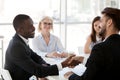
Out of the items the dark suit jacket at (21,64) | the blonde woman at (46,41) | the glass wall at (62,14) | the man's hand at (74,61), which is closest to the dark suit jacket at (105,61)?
the dark suit jacket at (21,64)

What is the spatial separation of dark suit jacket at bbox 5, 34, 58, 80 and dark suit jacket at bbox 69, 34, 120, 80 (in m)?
0.53

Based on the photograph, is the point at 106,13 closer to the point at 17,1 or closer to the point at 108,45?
the point at 108,45

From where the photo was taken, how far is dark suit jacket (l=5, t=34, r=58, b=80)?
233 cm

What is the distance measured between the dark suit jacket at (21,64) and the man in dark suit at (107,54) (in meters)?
0.47

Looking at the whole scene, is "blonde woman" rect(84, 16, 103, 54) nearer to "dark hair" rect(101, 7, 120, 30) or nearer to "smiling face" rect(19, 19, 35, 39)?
"smiling face" rect(19, 19, 35, 39)

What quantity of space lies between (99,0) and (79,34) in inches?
34.8

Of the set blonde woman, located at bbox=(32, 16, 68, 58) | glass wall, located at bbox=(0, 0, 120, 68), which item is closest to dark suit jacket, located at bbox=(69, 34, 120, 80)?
blonde woman, located at bbox=(32, 16, 68, 58)

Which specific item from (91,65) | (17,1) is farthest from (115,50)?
(17,1)

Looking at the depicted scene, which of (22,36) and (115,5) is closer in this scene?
(22,36)

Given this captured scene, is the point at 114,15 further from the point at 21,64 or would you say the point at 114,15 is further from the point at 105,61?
the point at 21,64

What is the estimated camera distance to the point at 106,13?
6.28 feet

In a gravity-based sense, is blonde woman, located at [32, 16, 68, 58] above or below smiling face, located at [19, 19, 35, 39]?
below

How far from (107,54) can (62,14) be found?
12.4 ft

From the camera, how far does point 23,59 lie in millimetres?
2363
